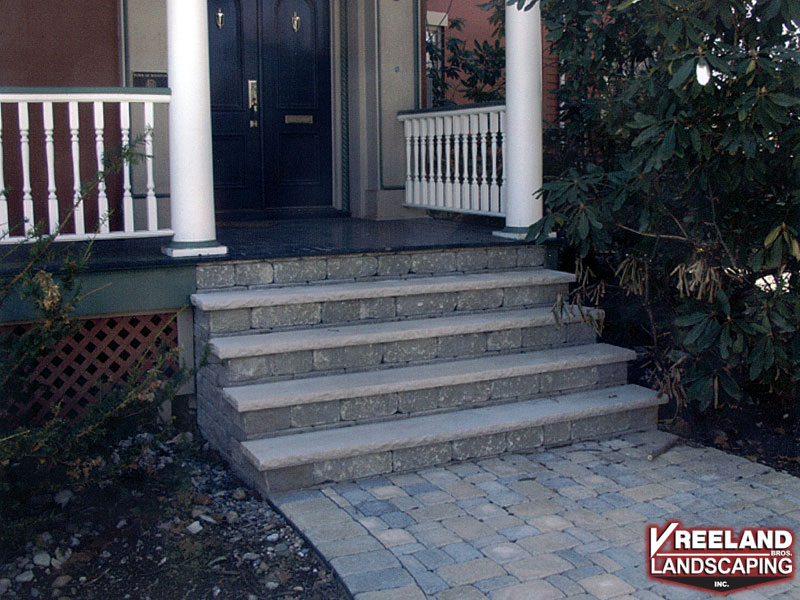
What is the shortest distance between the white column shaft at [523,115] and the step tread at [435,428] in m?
1.45

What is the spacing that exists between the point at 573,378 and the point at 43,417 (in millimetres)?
2848

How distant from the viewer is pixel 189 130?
4.85m

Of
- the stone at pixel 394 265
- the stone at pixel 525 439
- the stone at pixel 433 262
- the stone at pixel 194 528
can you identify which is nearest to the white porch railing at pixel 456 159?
the stone at pixel 433 262

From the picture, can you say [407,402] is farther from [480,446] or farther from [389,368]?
[480,446]

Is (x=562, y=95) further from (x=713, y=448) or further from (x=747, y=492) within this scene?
(x=747, y=492)

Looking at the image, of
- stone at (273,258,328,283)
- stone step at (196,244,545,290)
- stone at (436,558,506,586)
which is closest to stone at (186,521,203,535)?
stone at (436,558,506,586)

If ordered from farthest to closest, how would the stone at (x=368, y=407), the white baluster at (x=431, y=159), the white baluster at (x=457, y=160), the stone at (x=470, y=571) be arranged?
the white baluster at (x=431, y=159) < the white baluster at (x=457, y=160) < the stone at (x=368, y=407) < the stone at (x=470, y=571)

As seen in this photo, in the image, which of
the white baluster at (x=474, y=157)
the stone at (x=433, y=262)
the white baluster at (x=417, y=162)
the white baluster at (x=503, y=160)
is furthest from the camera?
the white baluster at (x=417, y=162)

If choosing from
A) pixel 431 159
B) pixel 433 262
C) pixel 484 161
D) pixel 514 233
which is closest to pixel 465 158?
pixel 484 161

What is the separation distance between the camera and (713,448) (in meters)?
4.48

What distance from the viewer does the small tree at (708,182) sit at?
147 inches

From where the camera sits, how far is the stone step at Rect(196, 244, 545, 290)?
482 cm

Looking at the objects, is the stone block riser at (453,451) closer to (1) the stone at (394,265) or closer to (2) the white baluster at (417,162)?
(1) the stone at (394,265)

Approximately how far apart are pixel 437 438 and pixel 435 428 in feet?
0.25
